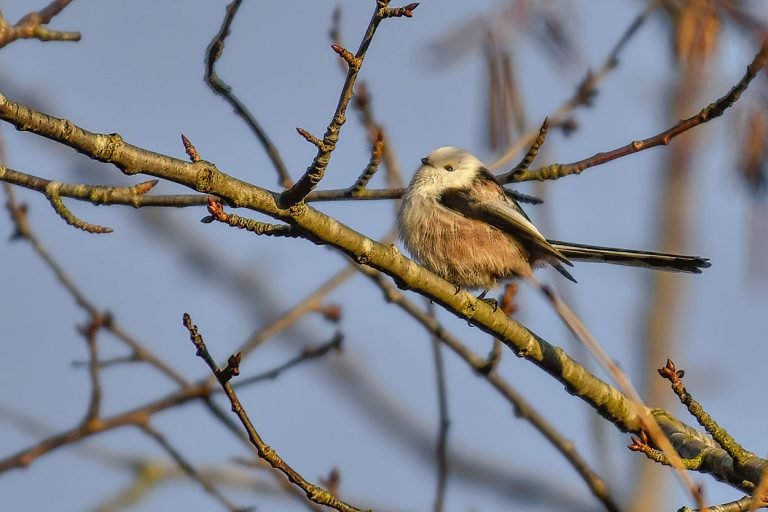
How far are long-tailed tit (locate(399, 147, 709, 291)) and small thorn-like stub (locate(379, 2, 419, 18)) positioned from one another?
149 centimetres

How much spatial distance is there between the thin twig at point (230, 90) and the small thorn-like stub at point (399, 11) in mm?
841

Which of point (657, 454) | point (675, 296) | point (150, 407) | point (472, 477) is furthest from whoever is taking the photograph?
point (675, 296)

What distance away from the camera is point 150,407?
3602 mm

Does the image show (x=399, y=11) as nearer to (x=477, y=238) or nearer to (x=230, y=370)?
(x=230, y=370)

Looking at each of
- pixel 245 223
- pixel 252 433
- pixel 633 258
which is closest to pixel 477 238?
pixel 633 258

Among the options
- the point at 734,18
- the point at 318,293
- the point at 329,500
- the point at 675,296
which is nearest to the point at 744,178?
the point at 734,18

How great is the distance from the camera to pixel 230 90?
346cm

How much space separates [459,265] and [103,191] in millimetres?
1658

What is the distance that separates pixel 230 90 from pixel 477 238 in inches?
47.2

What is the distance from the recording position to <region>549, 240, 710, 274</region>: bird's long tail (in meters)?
3.45

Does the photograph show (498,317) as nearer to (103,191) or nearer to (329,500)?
(329,500)

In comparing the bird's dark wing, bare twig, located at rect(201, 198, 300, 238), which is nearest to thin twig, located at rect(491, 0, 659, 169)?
the bird's dark wing

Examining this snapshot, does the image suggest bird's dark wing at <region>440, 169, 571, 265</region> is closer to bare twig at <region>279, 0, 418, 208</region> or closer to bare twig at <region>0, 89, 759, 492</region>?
bare twig at <region>0, 89, 759, 492</region>

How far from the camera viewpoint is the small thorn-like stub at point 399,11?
2.29 metres
